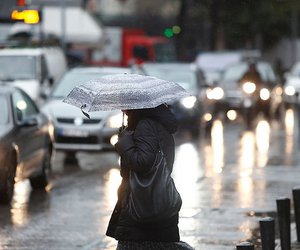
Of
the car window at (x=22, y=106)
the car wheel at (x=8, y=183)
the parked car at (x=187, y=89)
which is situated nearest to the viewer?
the car wheel at (x=8, y=183)

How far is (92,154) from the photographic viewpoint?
23656 mm

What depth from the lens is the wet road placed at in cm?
1264

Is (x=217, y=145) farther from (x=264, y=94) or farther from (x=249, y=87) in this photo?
(x=264, y=94)

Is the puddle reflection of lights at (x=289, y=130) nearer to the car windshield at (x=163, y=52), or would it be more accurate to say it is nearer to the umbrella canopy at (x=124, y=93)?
the umbrella canopy at (x=124, y=93)

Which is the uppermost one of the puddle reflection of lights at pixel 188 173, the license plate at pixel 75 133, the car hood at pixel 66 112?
the car hood at pixel 66 112

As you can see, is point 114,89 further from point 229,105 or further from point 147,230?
point 229,105

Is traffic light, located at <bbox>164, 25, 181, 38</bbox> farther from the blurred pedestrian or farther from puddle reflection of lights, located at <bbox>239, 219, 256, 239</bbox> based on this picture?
the blurred pedestrian

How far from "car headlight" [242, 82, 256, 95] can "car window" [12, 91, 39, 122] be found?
54.0ft

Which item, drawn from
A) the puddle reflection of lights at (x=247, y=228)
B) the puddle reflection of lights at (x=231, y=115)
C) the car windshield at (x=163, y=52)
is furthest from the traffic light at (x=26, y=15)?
the car windshield at (x=163, y=52)

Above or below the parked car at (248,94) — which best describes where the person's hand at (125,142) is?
above

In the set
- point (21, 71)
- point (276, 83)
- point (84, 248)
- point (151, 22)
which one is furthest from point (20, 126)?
point (151, 22)

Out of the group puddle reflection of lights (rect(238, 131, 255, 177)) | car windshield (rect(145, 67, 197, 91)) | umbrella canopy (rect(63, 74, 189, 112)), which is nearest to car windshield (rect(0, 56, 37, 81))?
car windshield (rect(145, 67, 197, 91))

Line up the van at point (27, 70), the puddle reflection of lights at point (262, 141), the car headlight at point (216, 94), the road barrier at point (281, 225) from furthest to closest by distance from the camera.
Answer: the car headlight at point (216, 94)
the van at point (27, 70)
the puddle reflection of lights at point (262, 141)
the road barrier at point (281, 225)

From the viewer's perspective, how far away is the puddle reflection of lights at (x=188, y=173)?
16.2 meters
